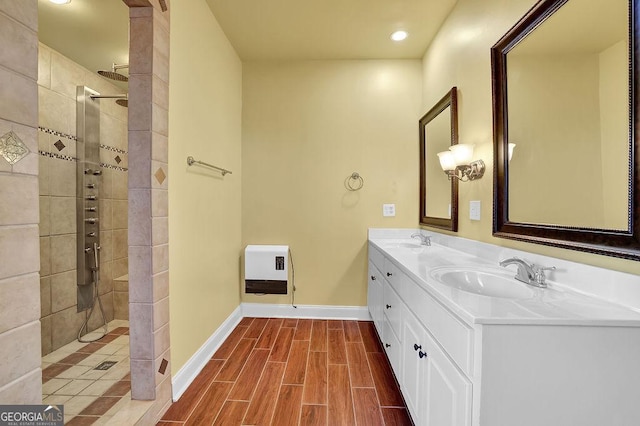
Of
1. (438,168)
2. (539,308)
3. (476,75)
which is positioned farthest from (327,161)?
(539,308)

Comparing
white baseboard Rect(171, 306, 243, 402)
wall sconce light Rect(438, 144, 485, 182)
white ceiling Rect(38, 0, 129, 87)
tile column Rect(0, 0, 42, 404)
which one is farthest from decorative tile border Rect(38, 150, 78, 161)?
wall sconce light Rect(438, 144, 485, 182)

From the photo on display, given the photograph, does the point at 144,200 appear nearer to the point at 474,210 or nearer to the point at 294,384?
the point at 294,384

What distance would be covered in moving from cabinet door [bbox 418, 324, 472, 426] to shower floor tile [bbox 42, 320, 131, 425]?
5.03 ft

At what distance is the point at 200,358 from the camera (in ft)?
6.38

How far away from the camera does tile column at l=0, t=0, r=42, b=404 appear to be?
79cm

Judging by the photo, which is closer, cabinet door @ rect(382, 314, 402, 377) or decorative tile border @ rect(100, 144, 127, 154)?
cabinet door @ rect(382, 314, 402, 377)

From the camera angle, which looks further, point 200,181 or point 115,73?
point 115,73

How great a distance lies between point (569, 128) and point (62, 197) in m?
3.27

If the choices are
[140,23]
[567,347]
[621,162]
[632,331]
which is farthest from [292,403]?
[140,23]

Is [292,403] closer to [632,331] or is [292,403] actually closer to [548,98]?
[632,331]

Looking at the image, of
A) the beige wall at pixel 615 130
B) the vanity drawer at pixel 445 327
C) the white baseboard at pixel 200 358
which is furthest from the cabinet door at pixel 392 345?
the white baseboard at pixel 200 358

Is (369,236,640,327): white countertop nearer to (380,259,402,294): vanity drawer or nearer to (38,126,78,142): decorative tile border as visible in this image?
(380,259,402,294): vanity drawer

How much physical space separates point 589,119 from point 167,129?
1.92 metres

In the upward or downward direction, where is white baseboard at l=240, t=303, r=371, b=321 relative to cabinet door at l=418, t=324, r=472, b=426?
downward
